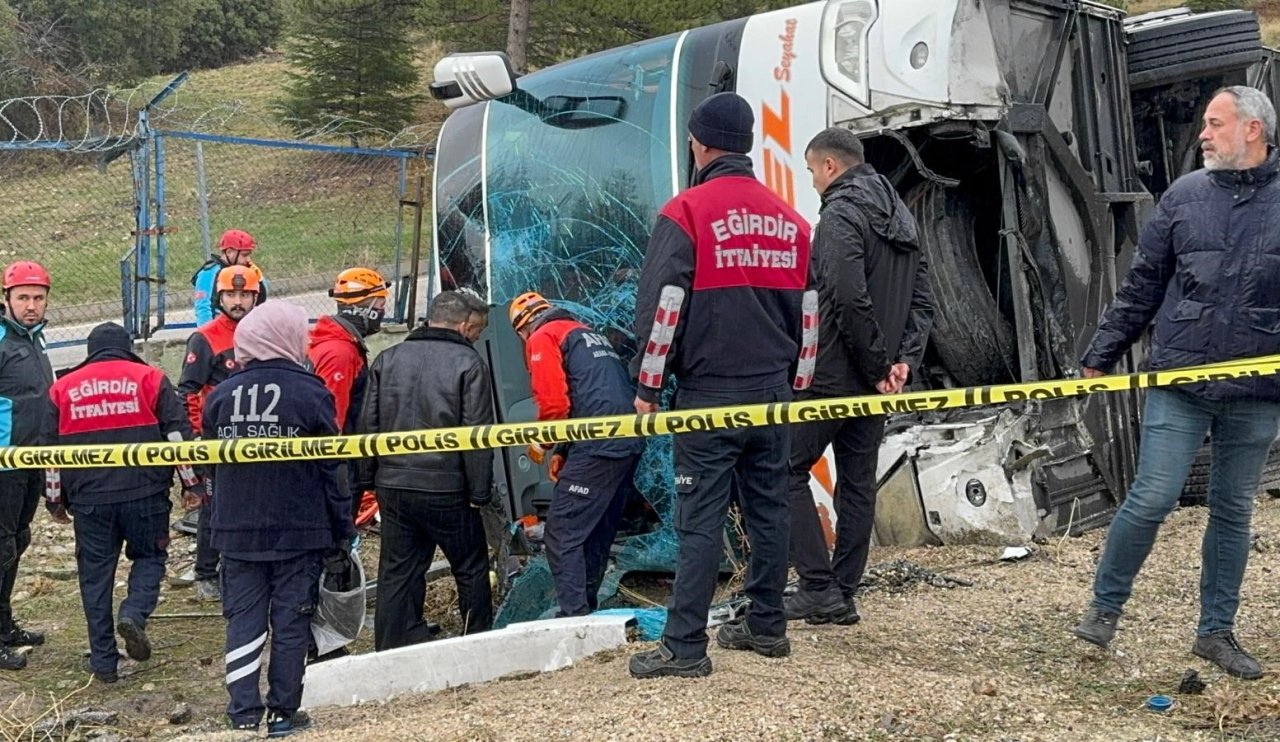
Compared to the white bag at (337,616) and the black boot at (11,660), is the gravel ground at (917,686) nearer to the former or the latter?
the black boot at (11,660)

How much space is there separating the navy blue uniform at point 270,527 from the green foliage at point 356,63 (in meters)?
18.8

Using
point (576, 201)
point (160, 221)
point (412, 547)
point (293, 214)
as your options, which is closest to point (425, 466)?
point (412, 547)

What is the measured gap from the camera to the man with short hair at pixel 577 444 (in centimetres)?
577

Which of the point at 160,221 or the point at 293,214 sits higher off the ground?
the point at 160,221

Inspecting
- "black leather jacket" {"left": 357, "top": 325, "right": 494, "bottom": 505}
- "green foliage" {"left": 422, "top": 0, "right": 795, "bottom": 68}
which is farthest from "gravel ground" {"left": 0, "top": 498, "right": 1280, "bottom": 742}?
"green foliage" {"left": 422, "top": 0, "right": 795, "bottom": 68}

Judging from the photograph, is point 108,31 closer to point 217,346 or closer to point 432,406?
point 217,346

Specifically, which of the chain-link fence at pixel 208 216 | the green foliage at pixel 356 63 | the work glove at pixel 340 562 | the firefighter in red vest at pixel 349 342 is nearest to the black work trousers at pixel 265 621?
the work glove at pixel 340 562

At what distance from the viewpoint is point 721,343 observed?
418 cm

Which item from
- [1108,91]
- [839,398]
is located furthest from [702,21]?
[839,398]

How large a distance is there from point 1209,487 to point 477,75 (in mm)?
3638

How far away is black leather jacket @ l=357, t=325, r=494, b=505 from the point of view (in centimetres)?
565

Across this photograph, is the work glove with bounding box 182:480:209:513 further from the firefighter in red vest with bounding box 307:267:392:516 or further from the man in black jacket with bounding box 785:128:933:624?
the man in black jacket with bounding box 785:128:933:624

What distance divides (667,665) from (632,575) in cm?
232

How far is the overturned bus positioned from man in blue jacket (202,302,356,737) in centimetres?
183
